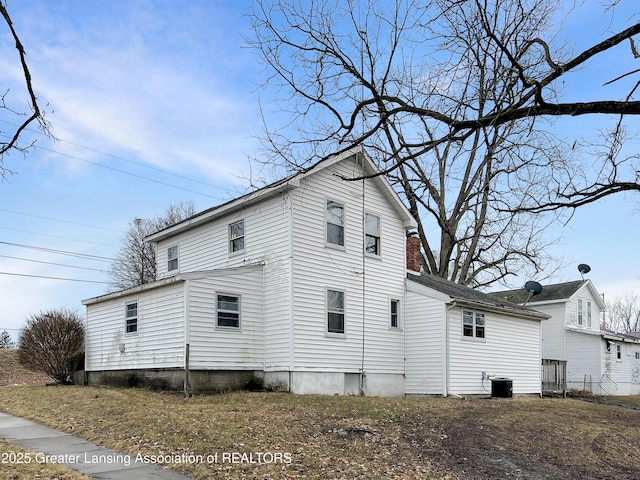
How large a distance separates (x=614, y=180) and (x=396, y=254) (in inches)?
517

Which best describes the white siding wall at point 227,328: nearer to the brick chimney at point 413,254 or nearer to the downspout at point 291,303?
the downspout at point 291,303

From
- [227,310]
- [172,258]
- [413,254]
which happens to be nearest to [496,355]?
[413,254]

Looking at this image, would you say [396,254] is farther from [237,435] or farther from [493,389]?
[237,435]

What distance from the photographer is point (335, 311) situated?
750 inches

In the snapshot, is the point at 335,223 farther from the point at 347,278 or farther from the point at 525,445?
the point at 525,445

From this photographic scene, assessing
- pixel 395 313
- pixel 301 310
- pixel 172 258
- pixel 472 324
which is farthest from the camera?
pixel 172 258

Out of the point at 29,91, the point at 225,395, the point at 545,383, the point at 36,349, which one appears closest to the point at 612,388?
the point at 545,383

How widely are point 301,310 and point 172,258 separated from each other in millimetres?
6979

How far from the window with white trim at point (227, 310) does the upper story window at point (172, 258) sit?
526 centimetres

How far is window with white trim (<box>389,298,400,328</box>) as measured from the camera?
21172 millimetres

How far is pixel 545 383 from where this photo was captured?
27.3 metres

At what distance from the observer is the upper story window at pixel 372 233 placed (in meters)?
20.7

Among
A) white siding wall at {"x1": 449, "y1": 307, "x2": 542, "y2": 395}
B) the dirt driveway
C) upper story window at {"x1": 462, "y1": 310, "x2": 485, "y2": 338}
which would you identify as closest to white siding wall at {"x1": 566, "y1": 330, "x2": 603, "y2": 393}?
white siding wall at {"x1": 449, "y1": 307, "x2": 542, "y2": 395}

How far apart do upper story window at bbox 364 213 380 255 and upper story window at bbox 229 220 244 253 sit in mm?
4130
